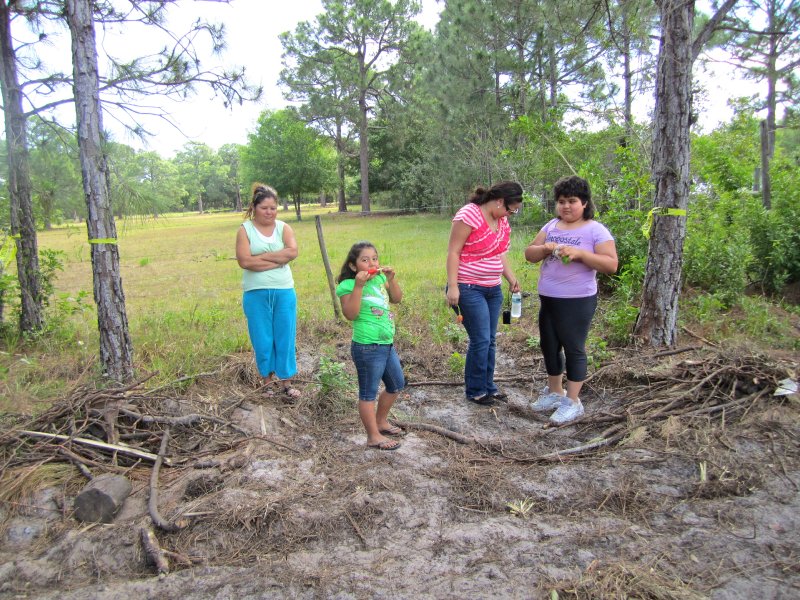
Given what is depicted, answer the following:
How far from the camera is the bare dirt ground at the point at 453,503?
224cm

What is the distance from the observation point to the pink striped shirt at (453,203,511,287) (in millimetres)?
3926

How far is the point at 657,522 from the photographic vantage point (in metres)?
2.57

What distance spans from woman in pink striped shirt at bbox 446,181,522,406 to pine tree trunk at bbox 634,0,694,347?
1.73 meters

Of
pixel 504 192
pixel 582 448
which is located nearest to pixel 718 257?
pixel 504 192

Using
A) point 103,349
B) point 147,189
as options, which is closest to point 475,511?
point 103,349

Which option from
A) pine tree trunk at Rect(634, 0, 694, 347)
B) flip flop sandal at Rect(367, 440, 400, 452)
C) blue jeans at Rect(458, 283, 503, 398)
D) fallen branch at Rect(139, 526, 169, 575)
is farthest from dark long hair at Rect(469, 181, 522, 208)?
fallen branch at Rect(139, 526, 169, 575)

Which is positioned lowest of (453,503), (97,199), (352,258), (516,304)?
(453,503)

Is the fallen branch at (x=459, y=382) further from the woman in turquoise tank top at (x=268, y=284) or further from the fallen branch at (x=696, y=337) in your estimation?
the fallen branch at (x=696, y=337)

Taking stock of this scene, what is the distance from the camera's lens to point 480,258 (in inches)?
157

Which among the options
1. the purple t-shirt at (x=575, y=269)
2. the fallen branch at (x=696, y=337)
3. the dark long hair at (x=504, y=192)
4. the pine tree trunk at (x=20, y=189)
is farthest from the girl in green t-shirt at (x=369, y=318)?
the pine tree trunk at (x=20, y=189)

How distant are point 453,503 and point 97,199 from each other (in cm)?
342

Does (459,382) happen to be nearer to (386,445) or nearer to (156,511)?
(386,445)

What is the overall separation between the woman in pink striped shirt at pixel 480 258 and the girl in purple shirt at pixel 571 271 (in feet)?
0.97

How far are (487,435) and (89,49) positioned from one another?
13.6 feet
